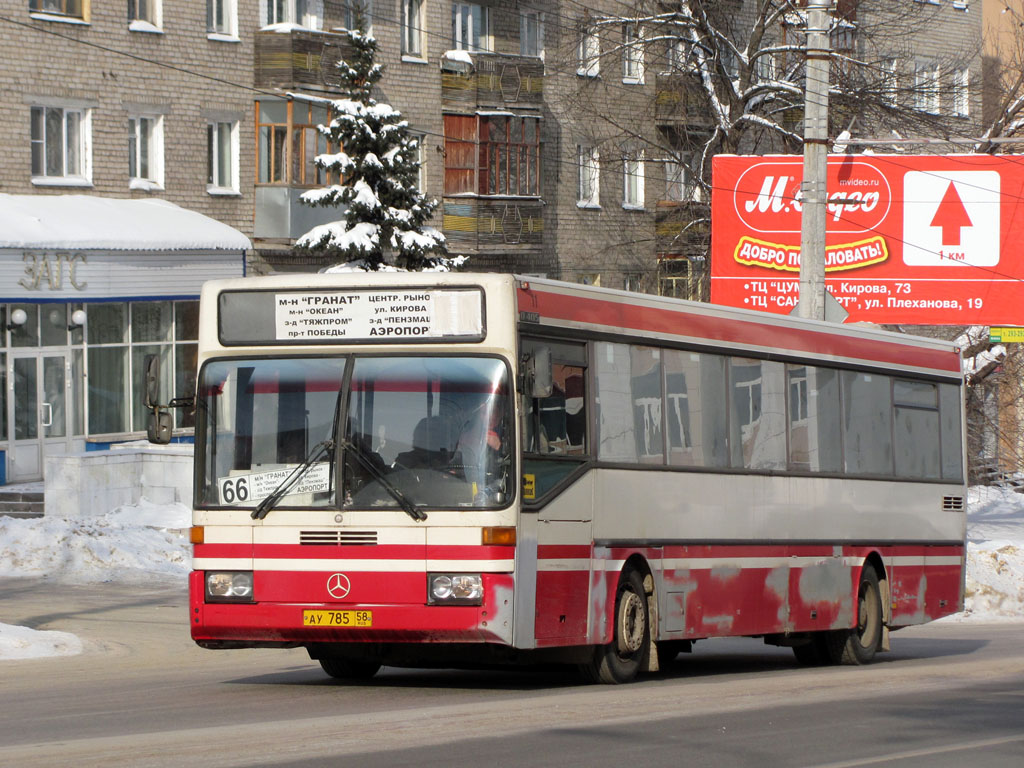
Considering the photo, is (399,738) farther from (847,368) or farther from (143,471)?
(143,471)

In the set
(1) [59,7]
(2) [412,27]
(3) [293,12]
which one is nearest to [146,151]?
(1) [59,7]

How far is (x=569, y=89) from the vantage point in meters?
47.6

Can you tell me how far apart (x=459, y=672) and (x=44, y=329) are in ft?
76.1

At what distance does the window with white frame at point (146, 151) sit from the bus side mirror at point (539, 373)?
27.3 m

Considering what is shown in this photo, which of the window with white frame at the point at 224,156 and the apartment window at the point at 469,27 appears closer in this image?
the window with white frame at the point at 224,156

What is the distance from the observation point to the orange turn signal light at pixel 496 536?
11.4 meters

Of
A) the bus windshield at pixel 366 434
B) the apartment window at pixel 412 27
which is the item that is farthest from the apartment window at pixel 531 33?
the bus windshield at pixel 366 434

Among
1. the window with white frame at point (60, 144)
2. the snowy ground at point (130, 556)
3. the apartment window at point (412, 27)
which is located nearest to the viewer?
the snowy ground at point (130, 556)

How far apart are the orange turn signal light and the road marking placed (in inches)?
109

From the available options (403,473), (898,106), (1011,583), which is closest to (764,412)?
(403,473)

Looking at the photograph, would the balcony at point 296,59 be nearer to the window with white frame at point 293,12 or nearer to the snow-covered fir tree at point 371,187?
the window with white frame at point 293,12

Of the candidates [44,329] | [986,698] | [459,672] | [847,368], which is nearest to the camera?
[986,698]

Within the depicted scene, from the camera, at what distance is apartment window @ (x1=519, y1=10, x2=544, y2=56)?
46062 millimetres

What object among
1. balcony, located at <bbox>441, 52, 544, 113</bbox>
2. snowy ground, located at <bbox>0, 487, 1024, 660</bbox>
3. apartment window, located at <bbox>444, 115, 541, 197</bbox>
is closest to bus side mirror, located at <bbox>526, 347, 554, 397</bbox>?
snowy ground, located at <bbox>0, 487, 1024, 660</bbox>
